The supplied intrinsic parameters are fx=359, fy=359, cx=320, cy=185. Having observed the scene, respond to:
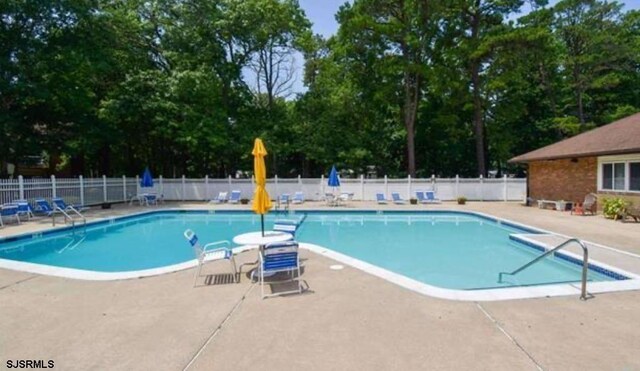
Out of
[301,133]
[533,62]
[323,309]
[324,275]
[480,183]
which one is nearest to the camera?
[323,309]

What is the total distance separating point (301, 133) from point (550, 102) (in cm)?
1944

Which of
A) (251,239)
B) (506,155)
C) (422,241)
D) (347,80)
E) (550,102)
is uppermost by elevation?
(347,80)

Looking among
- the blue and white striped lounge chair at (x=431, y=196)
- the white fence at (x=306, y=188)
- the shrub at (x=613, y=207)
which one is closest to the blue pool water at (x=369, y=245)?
the blue and white striped lounge chair at (x=431, y=196)

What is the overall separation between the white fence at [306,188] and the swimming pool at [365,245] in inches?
164

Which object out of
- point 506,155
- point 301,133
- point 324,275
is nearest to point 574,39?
point 506,155

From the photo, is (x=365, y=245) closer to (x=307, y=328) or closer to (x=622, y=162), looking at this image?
(x=307, y=328)

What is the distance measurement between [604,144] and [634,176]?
5.97ft

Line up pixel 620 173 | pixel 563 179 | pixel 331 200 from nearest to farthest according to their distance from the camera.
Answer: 1. pixel 620 173
2. pixel 563 179
3. pixel 331 200

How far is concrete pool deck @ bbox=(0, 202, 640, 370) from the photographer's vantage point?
11.2 feet

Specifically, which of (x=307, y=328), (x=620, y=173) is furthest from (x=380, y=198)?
(x=307, y=328)

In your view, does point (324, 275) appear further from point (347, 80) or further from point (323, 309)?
point (347, 80)

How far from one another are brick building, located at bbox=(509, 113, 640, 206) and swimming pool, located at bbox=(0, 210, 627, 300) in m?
4.49

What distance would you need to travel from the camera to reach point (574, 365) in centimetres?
325

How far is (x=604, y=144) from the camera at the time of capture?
14.1 metres
